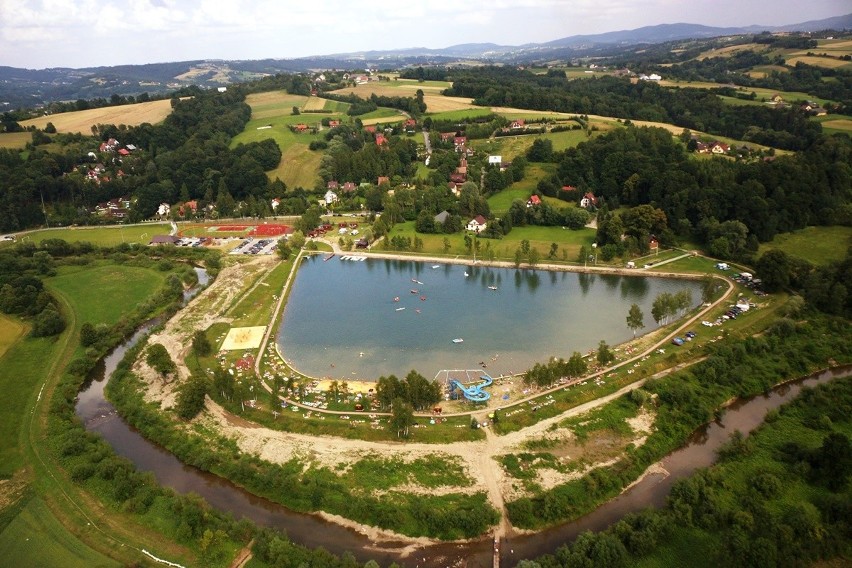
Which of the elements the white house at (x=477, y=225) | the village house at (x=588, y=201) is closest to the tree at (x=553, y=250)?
the white house at (x=477, y=225)

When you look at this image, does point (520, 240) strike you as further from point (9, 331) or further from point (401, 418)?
point (9, 331)

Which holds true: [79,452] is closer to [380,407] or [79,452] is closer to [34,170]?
[380,407]

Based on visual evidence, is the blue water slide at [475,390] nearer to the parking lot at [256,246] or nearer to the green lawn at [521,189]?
→ the parking lot at [256,246]

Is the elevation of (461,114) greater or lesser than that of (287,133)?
greater

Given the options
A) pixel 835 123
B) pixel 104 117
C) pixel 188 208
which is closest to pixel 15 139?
pixel 104 117

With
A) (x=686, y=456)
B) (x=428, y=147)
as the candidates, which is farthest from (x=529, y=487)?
(x=428, y=147)

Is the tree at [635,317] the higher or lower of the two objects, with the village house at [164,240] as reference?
lower

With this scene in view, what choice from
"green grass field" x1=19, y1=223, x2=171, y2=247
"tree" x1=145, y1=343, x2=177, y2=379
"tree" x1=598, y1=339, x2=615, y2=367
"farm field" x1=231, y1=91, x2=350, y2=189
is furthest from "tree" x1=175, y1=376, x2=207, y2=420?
"farm field" x1=231, y1=91, x2=350, y2=189
